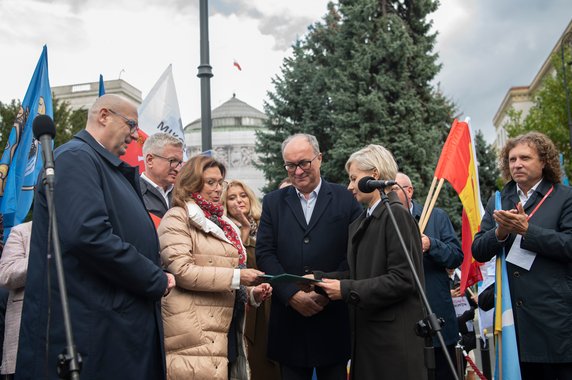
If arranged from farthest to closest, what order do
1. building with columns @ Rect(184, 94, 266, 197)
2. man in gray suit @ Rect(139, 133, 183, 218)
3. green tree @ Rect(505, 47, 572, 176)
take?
1. building with columns @ Rect(184, 94, 266, 197)
2. green tree @ Rect(505, 47, 572, 176)
3. man in gray suit @ Rect(139, 133, 183, 218)

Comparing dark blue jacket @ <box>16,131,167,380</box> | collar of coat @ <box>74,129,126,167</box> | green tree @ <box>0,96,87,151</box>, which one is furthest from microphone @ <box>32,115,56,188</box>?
green tree @ <box>0,96,87,151</box>

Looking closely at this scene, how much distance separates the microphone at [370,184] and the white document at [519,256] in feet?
4.13

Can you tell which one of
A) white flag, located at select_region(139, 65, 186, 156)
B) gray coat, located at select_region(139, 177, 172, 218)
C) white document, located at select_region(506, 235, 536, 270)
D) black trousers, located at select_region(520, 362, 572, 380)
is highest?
white flag, located at select_region(139, 65, 186, 156)

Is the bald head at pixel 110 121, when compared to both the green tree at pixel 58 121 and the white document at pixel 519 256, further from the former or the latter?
the green tree at pixel 58 121

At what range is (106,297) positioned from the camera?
3.32 meters

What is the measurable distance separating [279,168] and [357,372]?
60.9 ft

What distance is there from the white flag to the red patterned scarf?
4182 mm

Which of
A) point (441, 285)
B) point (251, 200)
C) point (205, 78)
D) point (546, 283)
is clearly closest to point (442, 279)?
point (441, 285)

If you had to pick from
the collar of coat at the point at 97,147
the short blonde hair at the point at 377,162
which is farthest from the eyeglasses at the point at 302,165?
the collar of coat at the point at 97,147

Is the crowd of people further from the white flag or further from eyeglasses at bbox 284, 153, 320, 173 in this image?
the white flag

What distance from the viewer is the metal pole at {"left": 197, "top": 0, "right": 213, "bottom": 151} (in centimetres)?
852

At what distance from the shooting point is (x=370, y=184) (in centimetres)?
409

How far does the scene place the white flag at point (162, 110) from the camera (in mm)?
8852

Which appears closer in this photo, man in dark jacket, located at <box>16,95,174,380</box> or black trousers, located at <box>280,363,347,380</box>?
man in dark jacket, located at <box>16,95,174,380</box>
